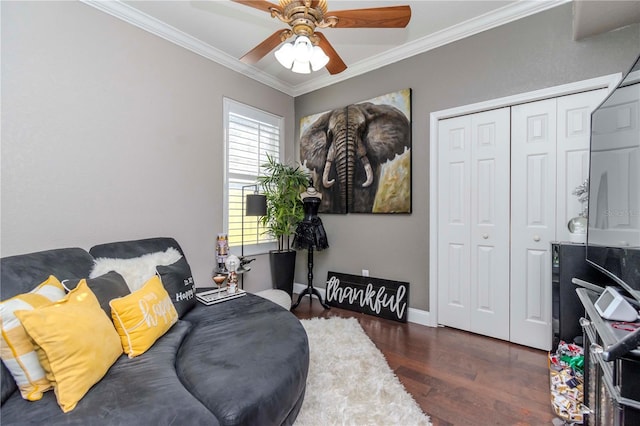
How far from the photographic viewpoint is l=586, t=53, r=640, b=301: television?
1.20 m

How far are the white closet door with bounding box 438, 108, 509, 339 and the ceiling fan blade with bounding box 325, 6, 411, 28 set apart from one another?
4.63 ft

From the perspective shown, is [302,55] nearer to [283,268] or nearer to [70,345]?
[70,345]

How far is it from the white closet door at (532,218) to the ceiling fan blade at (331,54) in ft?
5.33

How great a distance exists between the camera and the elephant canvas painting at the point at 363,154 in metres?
3.08

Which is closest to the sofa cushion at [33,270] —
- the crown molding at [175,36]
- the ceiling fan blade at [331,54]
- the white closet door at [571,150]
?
the crown molding at [175,36]

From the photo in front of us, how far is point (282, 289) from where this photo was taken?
3.57m

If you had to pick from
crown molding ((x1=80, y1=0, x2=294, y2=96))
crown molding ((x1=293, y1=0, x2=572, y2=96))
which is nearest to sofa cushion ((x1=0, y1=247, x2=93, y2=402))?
crown molding ((x1=80, y1=0, x2=294, y2=96))

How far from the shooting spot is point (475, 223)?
8.89 ft

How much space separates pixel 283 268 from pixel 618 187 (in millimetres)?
3004

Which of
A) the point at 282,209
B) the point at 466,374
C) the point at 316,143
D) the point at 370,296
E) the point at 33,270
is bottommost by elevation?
the point at 466,374

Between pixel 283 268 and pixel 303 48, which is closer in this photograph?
pixel 303 48

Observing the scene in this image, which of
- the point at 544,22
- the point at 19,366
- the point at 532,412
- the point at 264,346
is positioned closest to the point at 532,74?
the point at 544,22

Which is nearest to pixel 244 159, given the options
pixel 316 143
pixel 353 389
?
pixel 316 143

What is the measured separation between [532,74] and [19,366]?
368 cm
